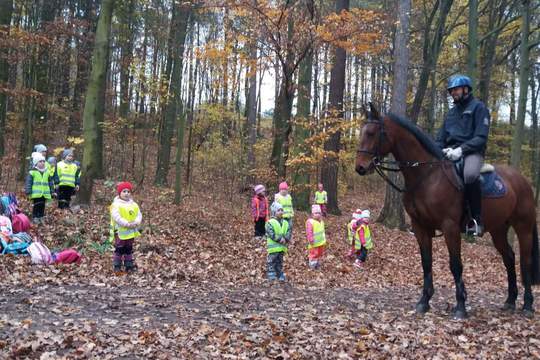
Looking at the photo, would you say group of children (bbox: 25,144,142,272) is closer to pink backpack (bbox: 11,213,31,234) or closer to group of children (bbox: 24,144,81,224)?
group of children (bbox: 24,144,81,224)

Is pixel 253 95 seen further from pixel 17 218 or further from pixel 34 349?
pixel 34 349

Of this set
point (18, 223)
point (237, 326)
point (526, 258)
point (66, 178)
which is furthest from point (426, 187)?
point (66, 178)

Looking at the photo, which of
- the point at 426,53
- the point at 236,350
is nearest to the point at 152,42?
the point at 426,53

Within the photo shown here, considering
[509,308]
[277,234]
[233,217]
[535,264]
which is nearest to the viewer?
[509,308]

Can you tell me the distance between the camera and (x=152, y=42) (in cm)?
3425

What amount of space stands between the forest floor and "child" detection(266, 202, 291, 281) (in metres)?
0.38

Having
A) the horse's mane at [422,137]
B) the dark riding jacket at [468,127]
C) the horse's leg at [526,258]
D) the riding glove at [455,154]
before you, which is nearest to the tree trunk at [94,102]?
the horse's mane at [422,137]

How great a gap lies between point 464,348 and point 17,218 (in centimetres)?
945

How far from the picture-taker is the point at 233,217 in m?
17.6

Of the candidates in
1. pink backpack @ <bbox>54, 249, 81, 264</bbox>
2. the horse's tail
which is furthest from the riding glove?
pink backpack @ <bbox>54, 249, 81, 264</bbox>

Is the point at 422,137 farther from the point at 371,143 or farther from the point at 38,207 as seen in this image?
the point at 38,207

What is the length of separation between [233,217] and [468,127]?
11.3 meters

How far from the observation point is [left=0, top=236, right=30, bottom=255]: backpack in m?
10.2

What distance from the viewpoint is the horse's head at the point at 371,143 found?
7.05 meters
